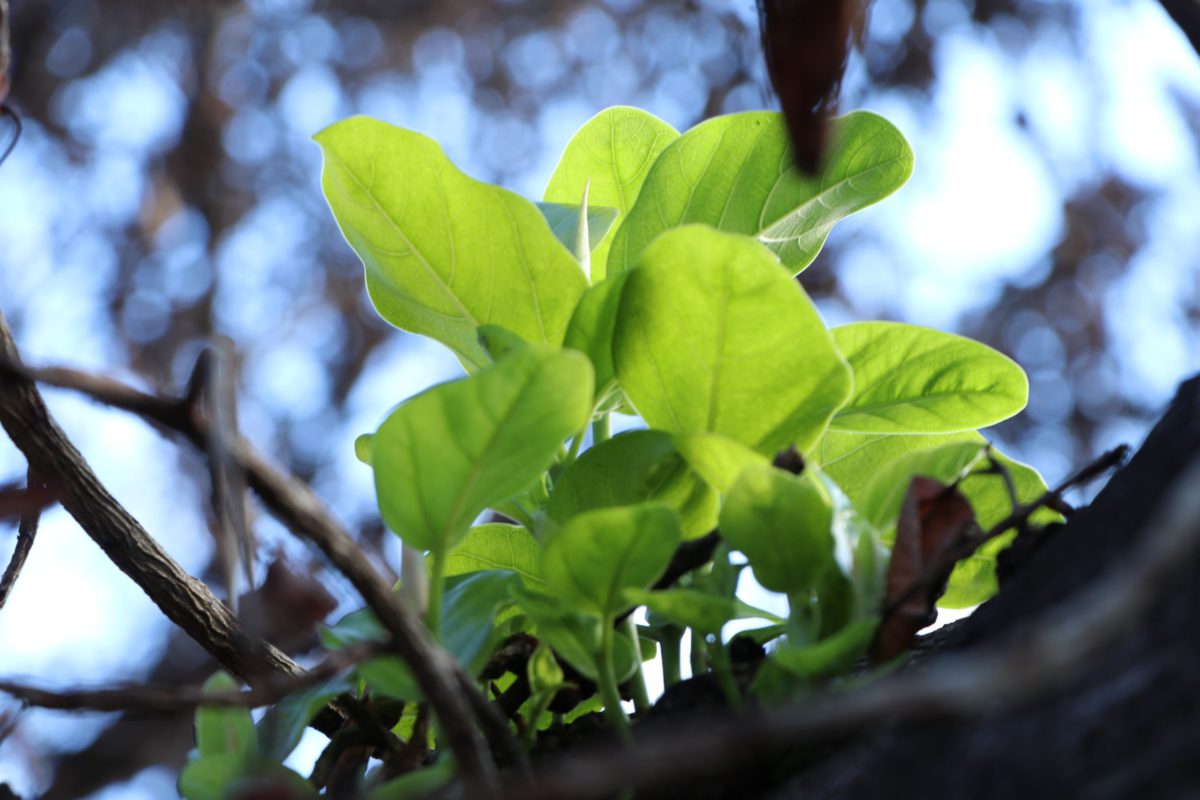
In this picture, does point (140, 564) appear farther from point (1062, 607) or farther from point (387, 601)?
point (1062, 607)

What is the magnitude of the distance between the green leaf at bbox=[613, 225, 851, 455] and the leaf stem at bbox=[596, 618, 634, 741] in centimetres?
10

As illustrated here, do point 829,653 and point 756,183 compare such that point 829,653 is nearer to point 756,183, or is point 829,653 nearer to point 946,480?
point 946,480

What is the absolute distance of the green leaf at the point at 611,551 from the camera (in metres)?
0.34

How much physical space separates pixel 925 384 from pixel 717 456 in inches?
6.4

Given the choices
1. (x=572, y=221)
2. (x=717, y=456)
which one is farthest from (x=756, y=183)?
(x=717, y=456)

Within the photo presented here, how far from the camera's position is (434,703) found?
0.27 meters

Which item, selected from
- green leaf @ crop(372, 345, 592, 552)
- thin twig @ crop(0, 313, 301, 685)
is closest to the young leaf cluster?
green leaf @ crop(372, 345, 592, 552)

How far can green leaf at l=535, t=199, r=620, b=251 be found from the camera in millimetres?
516

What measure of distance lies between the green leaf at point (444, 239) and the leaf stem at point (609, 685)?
145mm

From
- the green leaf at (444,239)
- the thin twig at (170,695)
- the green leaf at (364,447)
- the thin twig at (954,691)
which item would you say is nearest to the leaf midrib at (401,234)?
the green leaf at (444,239)

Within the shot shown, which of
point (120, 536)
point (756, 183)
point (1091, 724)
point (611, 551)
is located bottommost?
point (1091, 724)

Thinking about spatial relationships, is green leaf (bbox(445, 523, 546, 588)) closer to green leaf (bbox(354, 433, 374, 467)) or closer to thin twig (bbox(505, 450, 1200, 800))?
green leaf (bbox(354, 433, 374, 467))

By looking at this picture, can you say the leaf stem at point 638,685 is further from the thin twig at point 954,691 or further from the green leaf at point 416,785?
the thin twig at point 954,691

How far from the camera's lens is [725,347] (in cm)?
40
